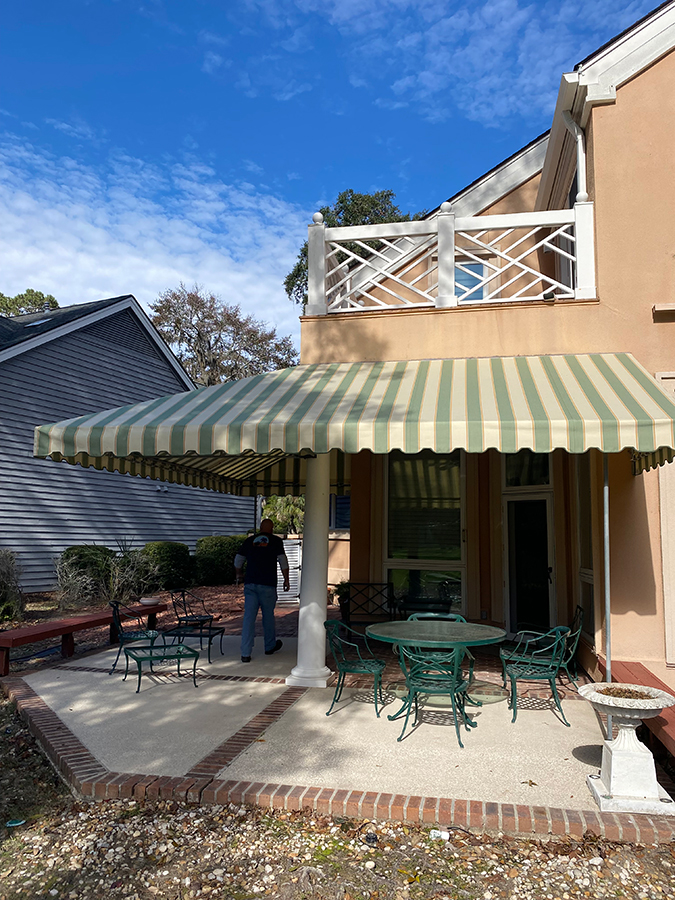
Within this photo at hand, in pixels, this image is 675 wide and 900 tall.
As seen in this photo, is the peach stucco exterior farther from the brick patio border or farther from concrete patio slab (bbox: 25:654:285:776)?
concrete patio slab (bbox: 25:654:285:776)

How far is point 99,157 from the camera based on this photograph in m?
16.8

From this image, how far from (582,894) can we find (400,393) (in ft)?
14.9

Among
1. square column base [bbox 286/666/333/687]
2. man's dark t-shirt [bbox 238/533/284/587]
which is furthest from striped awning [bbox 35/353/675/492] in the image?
square column base [bbox 286/666/333/687]

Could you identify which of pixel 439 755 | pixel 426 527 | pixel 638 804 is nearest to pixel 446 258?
pixel 426 527

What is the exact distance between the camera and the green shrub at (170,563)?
18109 millimetres

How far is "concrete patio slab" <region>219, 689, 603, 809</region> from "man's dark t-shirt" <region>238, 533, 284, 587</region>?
2.47m

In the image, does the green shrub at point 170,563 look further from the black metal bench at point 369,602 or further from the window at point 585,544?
the window at point 585,544

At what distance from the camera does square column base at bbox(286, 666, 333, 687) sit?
7.38 meters

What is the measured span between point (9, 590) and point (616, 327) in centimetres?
1230

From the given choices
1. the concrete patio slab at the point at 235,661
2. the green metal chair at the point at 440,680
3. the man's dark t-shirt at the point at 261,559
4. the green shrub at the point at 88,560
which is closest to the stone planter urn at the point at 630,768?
the green metal chair at the point at 440,680

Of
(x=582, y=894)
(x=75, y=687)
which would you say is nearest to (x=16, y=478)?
(x=75, y=687)

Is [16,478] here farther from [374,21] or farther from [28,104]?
[374,21]

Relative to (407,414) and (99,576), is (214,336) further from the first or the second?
(407,414)

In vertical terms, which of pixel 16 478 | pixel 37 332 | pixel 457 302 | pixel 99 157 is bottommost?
pixel 16 478
